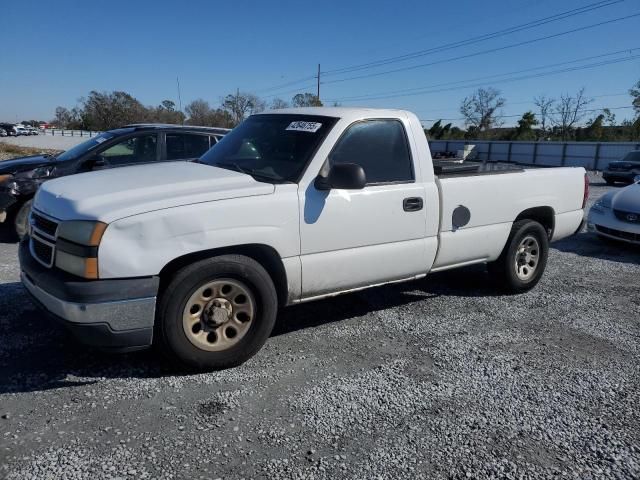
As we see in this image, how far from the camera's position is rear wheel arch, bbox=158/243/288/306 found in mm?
3334

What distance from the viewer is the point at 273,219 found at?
3.56 m

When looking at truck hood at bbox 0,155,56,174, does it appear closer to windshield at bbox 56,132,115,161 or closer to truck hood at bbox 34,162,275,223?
windshield at bbox 56,132,115,161

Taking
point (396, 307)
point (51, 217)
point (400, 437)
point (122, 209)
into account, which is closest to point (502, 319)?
point (396, 307)

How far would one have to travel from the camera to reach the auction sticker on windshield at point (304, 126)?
161 inches

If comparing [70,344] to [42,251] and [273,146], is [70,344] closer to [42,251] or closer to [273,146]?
[42,251]

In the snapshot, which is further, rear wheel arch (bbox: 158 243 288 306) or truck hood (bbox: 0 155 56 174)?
truck hood (bbox: 0 155 56 174)

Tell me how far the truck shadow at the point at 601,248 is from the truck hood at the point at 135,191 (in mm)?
6226

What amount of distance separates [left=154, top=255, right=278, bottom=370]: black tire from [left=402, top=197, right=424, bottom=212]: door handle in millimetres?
1358

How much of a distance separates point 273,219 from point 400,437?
64.5 inches

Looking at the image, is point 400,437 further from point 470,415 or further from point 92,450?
point 92,450

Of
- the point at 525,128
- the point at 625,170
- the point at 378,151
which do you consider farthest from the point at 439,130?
the point at 378,151

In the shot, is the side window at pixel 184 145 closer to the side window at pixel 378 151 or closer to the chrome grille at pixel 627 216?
the side window at pixel 378 151

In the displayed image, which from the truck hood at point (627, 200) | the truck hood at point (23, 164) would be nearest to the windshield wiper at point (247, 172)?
the truck hood at point (23, 164)

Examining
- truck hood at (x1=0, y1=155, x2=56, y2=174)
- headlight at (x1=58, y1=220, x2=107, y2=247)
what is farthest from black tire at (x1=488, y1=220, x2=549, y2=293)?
truck hood at (x1=0, y1=155, x2=56, y2=174)
